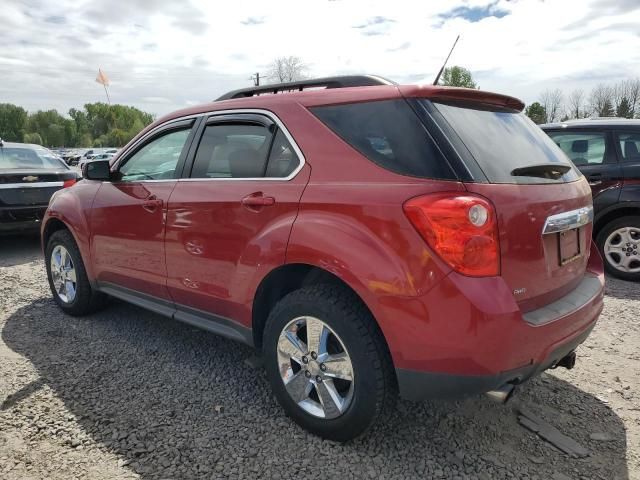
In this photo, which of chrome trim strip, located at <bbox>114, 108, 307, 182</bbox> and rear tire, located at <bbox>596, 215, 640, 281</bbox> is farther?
rear tire, located at <bbox>596, 215, 640, 281</bbox>

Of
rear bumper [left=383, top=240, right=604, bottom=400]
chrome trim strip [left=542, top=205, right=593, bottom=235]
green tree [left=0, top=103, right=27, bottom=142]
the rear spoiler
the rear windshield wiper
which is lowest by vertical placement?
rear bumper [left=383, top=240, right=604, bottom=400]

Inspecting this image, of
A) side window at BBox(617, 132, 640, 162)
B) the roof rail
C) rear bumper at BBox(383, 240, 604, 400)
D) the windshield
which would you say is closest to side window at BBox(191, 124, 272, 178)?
the roof rail

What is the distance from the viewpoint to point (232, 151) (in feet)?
9.63

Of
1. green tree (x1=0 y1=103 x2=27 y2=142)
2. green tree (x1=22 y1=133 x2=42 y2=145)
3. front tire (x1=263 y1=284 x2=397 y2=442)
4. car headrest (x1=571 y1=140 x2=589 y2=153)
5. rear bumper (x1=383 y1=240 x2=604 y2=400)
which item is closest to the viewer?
rear bumper (x1=383 y1=240 x2=604 y2=400)

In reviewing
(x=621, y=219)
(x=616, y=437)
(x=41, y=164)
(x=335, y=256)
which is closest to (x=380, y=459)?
(x=335, y=256)

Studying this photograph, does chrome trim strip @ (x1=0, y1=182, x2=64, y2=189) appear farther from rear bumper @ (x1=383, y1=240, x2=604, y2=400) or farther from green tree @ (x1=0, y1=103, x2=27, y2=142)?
green tree @ (x1=0, y1=103, x2=27, y2=142)

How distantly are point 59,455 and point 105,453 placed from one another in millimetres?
219

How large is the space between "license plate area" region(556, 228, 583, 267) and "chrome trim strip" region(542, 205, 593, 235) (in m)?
0.03

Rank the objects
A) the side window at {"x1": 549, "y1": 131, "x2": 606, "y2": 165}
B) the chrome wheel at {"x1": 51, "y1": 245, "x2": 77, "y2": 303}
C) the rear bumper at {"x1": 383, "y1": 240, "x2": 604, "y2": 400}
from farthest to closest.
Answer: the side window at {"x1": 549, "y1": 131, "x2": 606, "y2": 165} < the chrome wheel at {"x1": 51, "y1": 245, "x2": 77, "y2": 303} < the rear bumper at {"x1": 383, "y1": 240, "x2": 604, "y2": 400}

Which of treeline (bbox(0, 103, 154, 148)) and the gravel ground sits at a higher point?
treeline (bbox(0, 103, 154, 148))

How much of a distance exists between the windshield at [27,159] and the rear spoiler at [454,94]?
692cm

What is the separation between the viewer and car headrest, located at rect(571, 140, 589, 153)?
578cm

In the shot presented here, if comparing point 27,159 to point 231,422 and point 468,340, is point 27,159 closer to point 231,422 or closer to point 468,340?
point 231,422

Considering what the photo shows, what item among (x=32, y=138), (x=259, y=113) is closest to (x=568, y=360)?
(x=259, y=113)
